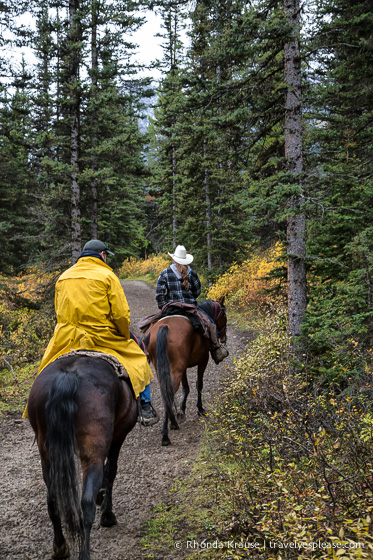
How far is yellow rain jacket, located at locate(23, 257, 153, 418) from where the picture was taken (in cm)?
373

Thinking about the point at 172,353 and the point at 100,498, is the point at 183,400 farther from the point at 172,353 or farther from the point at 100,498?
the point at 100,498

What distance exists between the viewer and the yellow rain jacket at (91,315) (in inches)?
147

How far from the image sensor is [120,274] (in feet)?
112

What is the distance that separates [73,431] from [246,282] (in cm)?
1231

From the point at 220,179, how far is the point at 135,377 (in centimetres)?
1395

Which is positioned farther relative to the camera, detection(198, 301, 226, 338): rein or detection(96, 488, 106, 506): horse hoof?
detection(198, 301, 226, 338): rein

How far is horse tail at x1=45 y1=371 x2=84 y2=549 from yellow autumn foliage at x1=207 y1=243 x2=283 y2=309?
34.2ft

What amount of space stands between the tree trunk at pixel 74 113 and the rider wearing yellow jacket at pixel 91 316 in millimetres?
8855

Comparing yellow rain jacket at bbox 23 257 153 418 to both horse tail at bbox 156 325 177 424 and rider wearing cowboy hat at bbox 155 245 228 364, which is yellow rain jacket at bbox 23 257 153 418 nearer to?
horse tail at bbox 156 325 177 424

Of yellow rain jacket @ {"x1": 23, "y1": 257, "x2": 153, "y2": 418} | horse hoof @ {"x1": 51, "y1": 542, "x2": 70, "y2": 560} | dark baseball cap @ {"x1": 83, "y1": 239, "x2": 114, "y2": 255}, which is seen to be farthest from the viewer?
dark baseball cap @ {"x1": 83, "y1": 239, "x2": 114, "y2": 255}

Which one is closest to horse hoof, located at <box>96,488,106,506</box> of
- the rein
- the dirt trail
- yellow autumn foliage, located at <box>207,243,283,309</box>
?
the dirt trail

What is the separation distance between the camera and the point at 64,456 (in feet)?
9.44

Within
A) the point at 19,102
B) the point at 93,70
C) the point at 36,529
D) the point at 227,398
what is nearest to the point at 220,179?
the point at 93,70

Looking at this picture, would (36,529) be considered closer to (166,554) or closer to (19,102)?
(166,554)
